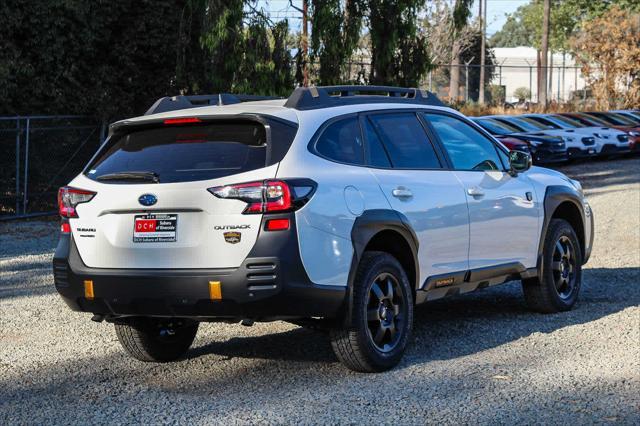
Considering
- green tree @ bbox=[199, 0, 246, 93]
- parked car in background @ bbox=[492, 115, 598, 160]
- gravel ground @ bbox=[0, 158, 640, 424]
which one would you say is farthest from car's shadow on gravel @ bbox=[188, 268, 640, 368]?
parked car in background @ bbox=[492, 115, 598, 160]

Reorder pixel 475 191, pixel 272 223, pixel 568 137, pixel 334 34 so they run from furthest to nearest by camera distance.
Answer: pixel 568 137 < pixel 334 34 < pixel 475 191 < pixel 272 223

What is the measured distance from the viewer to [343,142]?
287 inches

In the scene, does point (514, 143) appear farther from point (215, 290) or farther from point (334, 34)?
point (215, 290)

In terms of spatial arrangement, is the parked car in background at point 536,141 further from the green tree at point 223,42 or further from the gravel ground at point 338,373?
the gravel ground at point 338,373

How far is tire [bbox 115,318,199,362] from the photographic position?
7543mm

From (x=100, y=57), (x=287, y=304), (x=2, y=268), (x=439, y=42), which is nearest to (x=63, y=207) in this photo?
(x=287, y=304)

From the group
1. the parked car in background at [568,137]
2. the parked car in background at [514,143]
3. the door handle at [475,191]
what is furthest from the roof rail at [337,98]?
the parked car in background at [568,137]

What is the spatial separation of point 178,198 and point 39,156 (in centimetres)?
1330

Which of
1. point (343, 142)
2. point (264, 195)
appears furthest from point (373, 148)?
point (264, 195)

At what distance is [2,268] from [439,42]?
3677 centimetres

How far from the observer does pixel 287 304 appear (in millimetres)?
6562

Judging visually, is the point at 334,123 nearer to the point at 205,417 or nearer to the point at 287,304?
the point at 287,304

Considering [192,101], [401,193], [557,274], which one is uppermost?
[192,101]

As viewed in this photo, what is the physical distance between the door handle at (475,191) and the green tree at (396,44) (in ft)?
44.4
